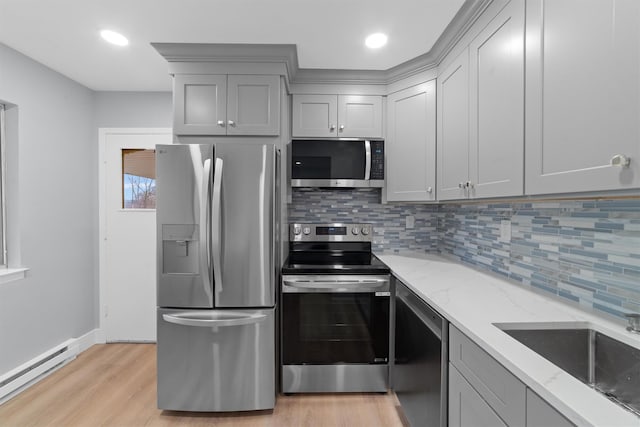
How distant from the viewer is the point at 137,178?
297cm

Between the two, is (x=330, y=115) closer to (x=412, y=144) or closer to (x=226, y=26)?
(x=412, y=144)

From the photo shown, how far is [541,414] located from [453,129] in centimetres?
153

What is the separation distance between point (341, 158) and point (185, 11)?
132 centimetres

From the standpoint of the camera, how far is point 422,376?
1557mm

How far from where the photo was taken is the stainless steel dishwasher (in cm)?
133

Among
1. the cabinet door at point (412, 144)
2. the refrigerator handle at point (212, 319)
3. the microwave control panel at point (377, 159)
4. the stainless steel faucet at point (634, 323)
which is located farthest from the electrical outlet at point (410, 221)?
the stainless steel faucet at point (634, 323)

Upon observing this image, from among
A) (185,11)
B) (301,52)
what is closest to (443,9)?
(301,52)

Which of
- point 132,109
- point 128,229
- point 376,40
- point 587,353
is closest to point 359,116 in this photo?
point 376,40

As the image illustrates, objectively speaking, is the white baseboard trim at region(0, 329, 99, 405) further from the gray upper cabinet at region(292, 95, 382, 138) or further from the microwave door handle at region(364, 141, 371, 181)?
the microwave door handle at region(364, 141, 371, 181)

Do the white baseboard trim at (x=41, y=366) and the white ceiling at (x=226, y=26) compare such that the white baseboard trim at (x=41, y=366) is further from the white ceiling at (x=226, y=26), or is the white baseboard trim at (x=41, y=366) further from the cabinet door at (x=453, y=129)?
the cabinet door at (x=453, y=129)

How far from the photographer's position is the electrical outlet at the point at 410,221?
2.78 metres

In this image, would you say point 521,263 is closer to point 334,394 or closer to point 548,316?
point 548,316

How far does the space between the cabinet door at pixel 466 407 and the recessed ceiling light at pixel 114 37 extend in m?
2.58

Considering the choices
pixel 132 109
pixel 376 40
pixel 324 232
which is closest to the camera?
pixel 376 40
